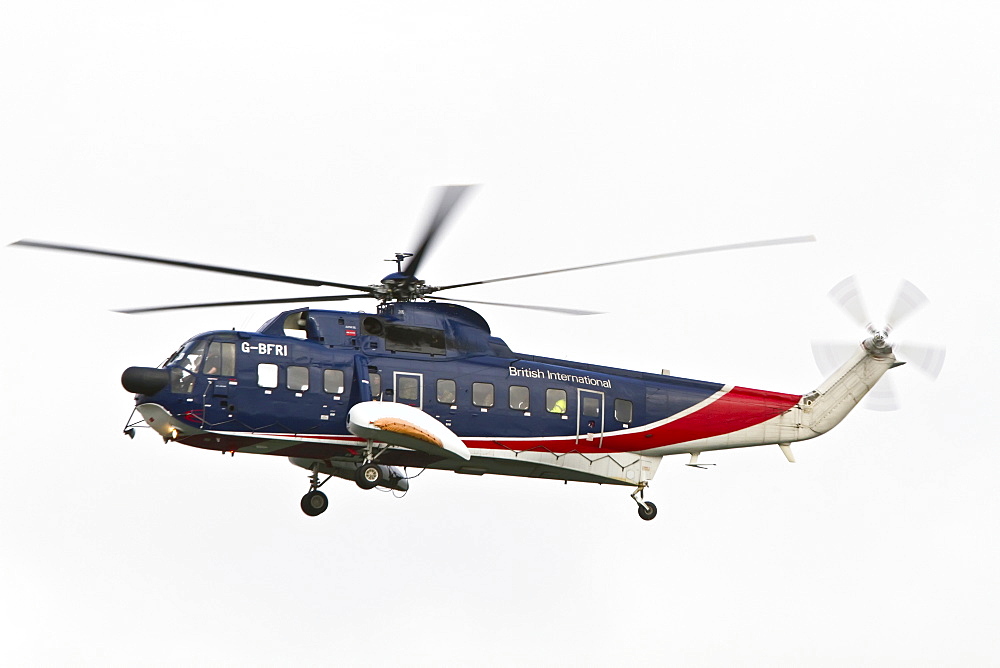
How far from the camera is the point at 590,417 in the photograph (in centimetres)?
3134

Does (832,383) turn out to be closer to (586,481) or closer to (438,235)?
(586,481)

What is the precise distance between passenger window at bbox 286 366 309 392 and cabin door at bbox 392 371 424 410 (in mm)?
1756

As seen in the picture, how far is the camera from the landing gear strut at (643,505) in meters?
32.2

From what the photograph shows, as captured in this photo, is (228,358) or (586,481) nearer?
(228,358)

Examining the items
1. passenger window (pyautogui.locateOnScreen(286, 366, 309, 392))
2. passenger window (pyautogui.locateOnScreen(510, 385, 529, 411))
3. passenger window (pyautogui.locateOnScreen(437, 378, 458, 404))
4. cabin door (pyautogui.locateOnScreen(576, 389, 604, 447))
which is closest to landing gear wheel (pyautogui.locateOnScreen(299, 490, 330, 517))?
passenger window (pyautogui.locateOnScreen(286, 366, 309, 392))

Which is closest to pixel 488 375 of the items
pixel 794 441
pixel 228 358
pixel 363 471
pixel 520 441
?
pixel 520 441

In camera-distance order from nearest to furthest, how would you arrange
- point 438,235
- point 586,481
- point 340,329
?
point 438,235 → point 340,329 → point 586,481

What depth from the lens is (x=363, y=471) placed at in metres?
29.0

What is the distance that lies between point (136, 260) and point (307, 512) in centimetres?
720

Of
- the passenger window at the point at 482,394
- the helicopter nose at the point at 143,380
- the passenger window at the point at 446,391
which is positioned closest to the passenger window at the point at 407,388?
the passenger window at the point at 446,391

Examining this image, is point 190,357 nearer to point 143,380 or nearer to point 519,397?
point 143,380

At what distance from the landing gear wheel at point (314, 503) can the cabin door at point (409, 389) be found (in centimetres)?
280

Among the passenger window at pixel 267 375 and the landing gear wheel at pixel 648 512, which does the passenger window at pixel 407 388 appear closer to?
the passenger window at pixel 267 375

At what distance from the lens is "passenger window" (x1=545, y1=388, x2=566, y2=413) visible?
3095 centimetres
